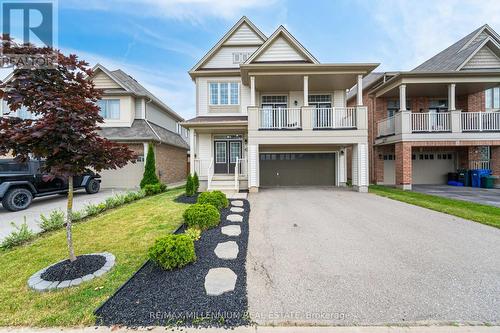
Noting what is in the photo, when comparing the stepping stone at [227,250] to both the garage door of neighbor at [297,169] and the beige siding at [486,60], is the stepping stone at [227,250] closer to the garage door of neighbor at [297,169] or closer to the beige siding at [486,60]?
the garage door of neighbor at [297,169]

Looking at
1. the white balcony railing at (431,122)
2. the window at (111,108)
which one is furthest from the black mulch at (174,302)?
the window at (111,108)

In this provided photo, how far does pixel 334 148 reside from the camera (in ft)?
42.8

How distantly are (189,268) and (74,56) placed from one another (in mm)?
3792

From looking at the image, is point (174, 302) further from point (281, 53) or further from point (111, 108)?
point (111, 108)

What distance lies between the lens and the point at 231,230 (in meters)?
5.47

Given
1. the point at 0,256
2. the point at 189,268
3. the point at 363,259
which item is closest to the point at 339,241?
the point at 363,259

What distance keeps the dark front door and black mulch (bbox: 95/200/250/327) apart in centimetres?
1004

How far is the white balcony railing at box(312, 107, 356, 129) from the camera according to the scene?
Result: 11.3 meters

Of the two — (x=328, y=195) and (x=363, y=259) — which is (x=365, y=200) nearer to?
(x=328, y=195)

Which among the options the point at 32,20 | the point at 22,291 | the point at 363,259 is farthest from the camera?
the point at 32,20

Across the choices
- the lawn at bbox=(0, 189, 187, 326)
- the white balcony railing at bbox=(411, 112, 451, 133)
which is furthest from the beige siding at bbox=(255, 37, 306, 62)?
the lawn at bbox=(0, 189, 187, 326)

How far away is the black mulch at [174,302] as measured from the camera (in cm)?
246

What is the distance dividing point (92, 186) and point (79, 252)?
9422mm

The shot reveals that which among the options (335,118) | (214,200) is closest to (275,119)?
(335,118)
